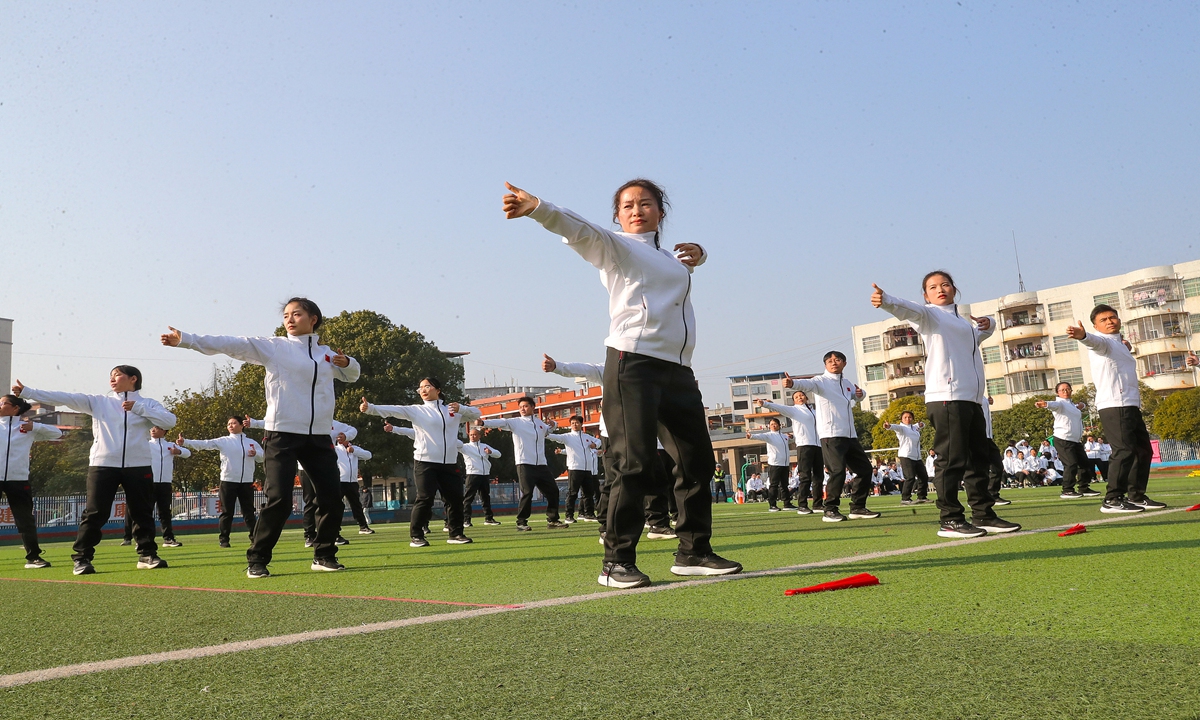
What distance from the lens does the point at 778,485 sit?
1767 cm

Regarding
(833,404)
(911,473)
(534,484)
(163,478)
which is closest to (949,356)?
(833,404)

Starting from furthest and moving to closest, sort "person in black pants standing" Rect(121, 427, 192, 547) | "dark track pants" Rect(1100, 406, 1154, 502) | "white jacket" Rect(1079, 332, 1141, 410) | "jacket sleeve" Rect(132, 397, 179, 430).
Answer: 1. "person in black pants standing" Rect(121, 427, 192, 547)
2. "white jacket" Rect(1079, 332, 1141, 410)
3. "dark track pants" Rect(1100, 406, 1154, 502)
4. "jacket sleeve" Rect(132, 397, 179, 430)

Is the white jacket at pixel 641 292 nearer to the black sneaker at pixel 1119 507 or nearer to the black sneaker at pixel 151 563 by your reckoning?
the black sneaker at pixel 151 563

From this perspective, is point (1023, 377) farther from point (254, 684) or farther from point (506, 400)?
point (254, 684)

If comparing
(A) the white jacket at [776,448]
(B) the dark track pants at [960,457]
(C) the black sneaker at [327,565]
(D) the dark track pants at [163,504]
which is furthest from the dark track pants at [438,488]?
(A) the white jacket at [776,448]

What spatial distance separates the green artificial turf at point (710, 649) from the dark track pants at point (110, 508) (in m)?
3.71

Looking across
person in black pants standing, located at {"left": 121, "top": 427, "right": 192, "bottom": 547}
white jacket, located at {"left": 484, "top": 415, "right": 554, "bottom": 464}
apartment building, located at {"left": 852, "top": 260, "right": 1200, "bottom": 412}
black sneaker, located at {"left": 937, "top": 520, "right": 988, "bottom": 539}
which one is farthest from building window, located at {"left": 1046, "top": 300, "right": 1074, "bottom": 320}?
black sneaker, located at {"left": 937, "top": 520, "right": 988, "bottom": 539}

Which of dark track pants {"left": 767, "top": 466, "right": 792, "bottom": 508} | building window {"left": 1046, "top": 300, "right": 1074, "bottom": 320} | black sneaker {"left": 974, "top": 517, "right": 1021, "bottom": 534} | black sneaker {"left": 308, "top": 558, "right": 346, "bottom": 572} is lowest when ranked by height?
→ black sneaker {"left": 308, "top": 558, "right": 346, "bottom": 572}

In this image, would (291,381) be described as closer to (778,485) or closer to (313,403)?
(313,403)

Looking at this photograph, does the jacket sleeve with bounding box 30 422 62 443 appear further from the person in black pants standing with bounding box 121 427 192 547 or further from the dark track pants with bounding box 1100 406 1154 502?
the dark track pants with bounding box 1100 406 1154 502

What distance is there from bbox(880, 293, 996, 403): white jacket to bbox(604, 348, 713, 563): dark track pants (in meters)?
2.80

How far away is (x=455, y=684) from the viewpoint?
2.34 metres

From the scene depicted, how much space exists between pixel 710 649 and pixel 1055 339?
3352 inches

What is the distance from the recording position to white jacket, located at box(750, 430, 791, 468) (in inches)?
730
